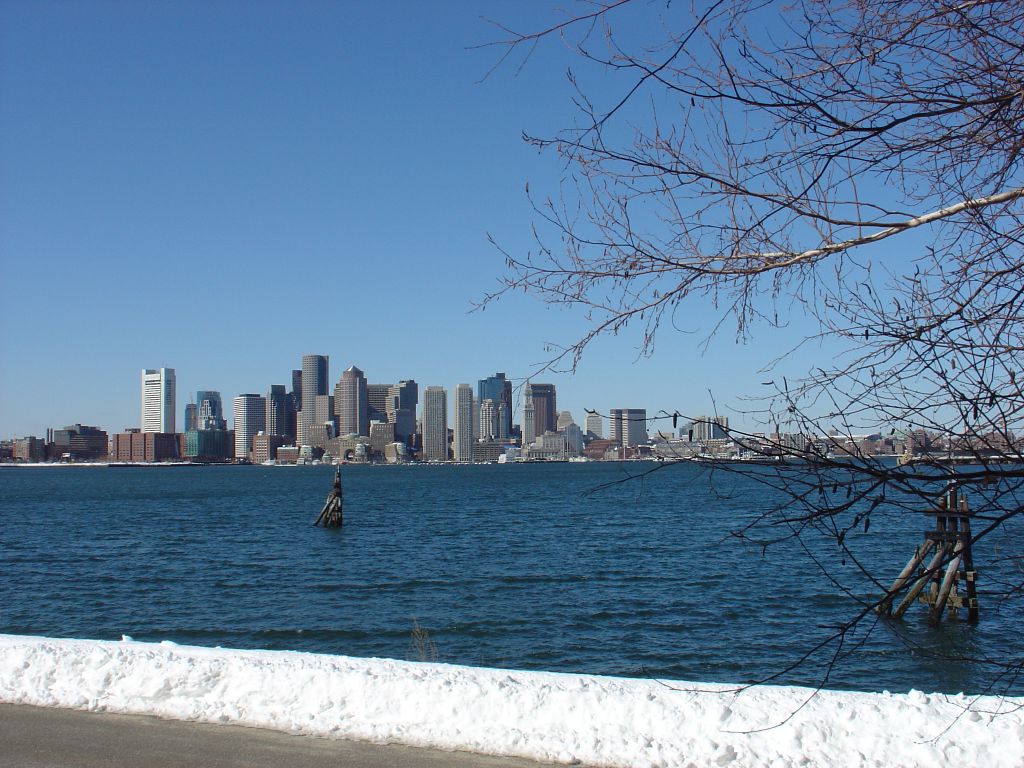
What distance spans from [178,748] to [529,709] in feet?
8.90

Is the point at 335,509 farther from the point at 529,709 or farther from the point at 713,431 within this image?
the point at 713,431

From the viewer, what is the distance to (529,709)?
288 inches

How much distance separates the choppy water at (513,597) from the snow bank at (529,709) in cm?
113

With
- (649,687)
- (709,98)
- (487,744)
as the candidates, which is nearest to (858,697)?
(649,687)

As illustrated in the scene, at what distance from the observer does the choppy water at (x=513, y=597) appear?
58.0 ft

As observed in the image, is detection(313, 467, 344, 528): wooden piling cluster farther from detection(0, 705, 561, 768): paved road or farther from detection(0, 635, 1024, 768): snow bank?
detection(0, 705, 561, 768): paved road

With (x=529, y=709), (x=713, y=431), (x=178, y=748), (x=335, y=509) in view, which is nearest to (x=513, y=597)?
(x=529, y=709)

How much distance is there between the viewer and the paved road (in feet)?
22.1

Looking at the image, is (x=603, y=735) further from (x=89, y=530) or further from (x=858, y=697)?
(x=89, y=530)

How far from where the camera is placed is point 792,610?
→ 22312 millimetres

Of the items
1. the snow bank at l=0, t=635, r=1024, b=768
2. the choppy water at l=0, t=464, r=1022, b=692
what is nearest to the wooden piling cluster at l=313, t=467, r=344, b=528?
the choppy water at l=0, t=464, r=1022, b=692

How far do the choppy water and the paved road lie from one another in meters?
3.13

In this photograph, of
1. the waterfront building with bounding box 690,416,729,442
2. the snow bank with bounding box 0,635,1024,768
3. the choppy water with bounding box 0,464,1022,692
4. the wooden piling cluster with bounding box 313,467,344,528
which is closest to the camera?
the waterfront building with bounding box 690,416,729,442

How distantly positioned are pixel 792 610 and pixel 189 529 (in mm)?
39324
